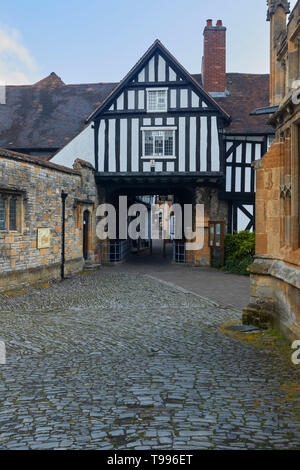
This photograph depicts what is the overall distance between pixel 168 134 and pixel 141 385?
14.6 m

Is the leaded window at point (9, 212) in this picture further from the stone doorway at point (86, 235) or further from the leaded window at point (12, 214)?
the stone doorway at point (86, 235)

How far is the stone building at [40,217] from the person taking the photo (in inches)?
458

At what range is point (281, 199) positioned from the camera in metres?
6.96

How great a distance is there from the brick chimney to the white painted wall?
21.4ft

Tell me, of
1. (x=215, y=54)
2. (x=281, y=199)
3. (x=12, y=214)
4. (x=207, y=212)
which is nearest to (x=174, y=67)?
(x=215, y=54)

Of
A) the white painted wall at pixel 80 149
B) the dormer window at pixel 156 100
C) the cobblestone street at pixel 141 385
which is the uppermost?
the dormer window at pixel 156 100

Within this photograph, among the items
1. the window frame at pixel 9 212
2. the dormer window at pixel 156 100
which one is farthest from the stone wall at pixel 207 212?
the window frame at pixel 9 212

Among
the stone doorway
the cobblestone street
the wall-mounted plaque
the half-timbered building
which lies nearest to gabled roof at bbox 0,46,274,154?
the half-timbered building

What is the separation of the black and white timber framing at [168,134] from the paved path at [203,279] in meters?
3.98

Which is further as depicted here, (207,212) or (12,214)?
(207,212)

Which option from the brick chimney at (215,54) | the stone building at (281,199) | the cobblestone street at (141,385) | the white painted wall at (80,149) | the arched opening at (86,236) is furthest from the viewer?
the brick chimney at (215,54)

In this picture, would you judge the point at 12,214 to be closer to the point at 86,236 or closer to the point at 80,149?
the point at 86,236
